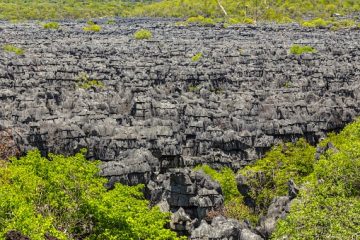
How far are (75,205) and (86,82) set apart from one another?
56.1 metres

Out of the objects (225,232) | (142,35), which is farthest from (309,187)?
(142,35)

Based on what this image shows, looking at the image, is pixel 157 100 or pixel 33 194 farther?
pixel 157 100

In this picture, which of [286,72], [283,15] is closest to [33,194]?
[286,72]

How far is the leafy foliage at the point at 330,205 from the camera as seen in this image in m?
28.8

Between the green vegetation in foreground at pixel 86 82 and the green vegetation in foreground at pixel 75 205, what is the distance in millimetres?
46911

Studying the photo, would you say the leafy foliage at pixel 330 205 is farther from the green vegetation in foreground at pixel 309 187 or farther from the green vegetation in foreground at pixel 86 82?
the green vegetation in foreground at pixel 86 82

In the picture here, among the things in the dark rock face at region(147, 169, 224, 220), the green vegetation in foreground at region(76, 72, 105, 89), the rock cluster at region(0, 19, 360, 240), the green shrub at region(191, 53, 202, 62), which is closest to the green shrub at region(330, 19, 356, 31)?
the rock cluster at region(0, 19, 360, 240)

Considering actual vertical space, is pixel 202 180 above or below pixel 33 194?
below

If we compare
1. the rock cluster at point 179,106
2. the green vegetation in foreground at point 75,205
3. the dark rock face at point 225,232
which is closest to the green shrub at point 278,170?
the rock cluster at point 179,106

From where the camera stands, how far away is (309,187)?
3819cm

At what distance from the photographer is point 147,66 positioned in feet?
322

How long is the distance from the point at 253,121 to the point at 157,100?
15796mm

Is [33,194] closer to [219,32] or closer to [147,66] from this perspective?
[147,66]

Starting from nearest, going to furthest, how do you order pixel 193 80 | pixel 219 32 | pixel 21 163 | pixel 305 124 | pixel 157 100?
pixel 21 163
pixel 305 124
pixel 157 100
pixel 193 80
pixel 219 32
